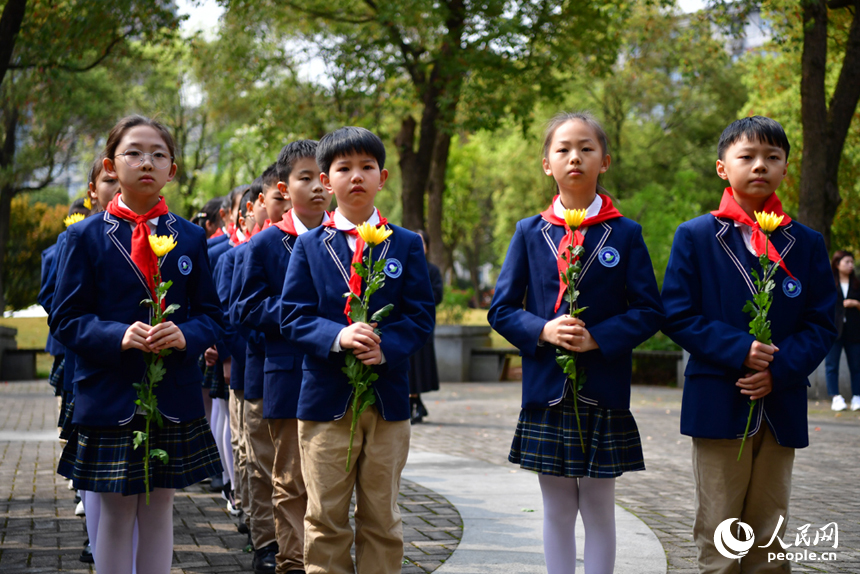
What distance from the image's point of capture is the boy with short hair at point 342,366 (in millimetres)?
3371

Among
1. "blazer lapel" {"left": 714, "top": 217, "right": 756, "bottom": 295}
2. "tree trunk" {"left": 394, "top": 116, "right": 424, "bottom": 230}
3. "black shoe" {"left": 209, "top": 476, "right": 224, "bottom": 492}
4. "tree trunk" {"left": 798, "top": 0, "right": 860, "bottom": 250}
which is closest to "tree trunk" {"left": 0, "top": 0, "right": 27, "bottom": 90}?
"black shoe" {"left": 209, "top": 476, "right": 224, "bottom": 492}

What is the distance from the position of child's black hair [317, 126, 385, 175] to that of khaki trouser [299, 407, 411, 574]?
1.07 metres

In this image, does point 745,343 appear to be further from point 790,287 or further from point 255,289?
point 255,289

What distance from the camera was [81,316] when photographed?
10.7 feet

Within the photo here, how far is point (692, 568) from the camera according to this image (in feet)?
14.4

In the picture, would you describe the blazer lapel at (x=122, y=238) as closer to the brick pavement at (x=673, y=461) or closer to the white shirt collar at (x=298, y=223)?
the white shirt collar at (x=298, y=223)

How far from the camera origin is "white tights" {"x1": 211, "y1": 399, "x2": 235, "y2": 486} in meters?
5.79

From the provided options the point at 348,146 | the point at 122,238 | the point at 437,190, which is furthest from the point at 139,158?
the point at 437,190

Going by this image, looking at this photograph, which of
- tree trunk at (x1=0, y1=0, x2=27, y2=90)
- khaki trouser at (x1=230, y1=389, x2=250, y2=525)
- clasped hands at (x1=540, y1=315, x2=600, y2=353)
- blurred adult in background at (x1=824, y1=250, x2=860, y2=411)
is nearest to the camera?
clasped hands at (x1=540, y1=315, x2=600, y2=353)

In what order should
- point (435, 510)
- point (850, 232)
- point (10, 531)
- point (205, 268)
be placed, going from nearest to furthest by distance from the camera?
point (205, 268) < point (10, 531) < point (435, 510) < point (850, 232)

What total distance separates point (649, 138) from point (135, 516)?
3261 centimetres

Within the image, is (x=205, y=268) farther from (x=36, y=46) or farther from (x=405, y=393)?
(x=36, y=46)

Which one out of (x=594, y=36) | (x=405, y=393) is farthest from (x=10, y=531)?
(x=594, y=36)

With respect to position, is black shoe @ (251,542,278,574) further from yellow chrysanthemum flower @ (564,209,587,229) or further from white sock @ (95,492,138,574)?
yellow chrysanthemum flower @ (564,209,587,229)
